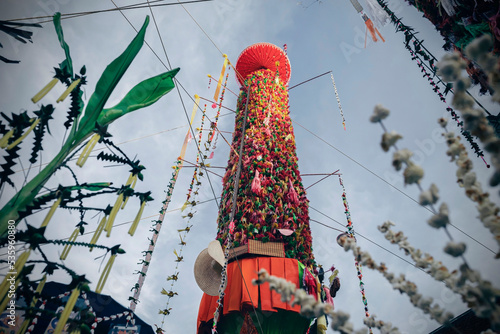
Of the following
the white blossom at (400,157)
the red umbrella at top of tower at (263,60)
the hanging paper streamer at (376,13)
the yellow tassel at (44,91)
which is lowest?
the white blossom at (400,157)

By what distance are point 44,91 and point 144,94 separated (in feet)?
5.51

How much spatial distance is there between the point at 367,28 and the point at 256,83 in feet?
14.4

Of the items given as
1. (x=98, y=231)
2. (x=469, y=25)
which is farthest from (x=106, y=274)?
(x=469, y=25)

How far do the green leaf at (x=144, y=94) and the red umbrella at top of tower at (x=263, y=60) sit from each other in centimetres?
682

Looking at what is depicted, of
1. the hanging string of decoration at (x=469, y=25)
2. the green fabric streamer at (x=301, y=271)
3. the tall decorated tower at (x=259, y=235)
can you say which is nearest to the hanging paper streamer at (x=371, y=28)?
the hanging string of decoration at (x=469, y=25)

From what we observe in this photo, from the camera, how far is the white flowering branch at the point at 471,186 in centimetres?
174

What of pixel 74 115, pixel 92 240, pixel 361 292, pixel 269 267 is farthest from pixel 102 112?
pixel 361 292

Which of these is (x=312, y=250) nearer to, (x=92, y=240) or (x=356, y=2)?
(x=92, y=240)

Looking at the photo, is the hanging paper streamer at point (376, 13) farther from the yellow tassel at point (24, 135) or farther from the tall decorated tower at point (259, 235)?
the yellow tassel at point (24, 135)

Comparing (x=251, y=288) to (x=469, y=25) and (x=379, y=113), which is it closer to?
(x=379, y=113)

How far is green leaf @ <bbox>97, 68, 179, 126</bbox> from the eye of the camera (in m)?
4.52

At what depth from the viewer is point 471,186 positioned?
1885mm

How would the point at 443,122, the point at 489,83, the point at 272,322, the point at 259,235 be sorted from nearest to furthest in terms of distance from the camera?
the point at 489,83 → the point at 443,122 → the point at 272,322 → the point at 259,235

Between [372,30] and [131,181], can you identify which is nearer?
[131,181]
